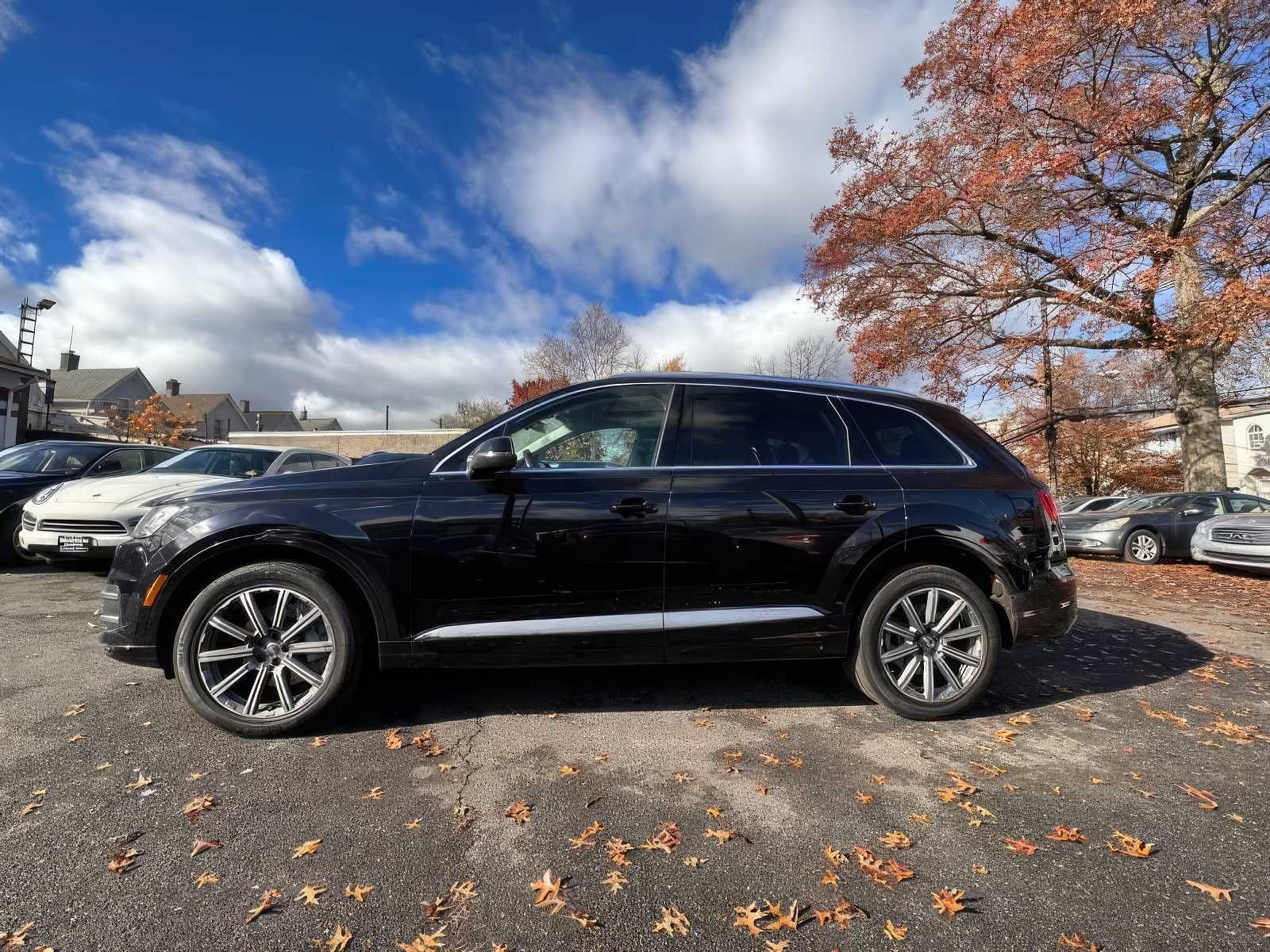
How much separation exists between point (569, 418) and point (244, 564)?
5.93 feet

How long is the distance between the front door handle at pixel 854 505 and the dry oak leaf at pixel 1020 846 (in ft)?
5.11

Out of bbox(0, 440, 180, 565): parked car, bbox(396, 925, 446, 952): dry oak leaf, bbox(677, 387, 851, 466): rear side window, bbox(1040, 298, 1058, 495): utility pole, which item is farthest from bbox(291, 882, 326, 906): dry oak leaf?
bbox(1040, 298, 1058, 495): utility pole

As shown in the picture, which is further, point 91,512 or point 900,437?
point 91,512

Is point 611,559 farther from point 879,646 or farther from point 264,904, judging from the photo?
point 264,904

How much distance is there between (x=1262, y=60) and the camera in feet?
38.2

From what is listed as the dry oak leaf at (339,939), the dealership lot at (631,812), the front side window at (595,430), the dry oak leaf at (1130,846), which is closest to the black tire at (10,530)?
the dealership lot at (631,812)

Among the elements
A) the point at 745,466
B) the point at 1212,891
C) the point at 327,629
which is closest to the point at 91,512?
the point at 327,629

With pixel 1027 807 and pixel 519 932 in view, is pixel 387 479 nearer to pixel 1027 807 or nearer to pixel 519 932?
pixel 519 932

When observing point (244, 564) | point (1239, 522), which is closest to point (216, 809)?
point (244, 564)

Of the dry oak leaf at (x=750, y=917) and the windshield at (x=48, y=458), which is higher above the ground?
the windshield at (x=48, y=458)

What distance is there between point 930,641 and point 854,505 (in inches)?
33.8

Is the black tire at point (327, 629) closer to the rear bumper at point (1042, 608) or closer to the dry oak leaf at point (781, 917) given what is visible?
the dry oak leaf at point (781, 917)

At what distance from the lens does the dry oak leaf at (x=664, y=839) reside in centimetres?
225

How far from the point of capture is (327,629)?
3.15m
